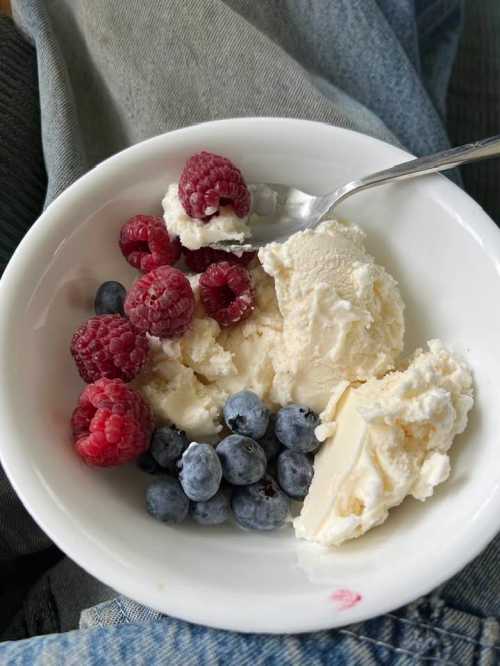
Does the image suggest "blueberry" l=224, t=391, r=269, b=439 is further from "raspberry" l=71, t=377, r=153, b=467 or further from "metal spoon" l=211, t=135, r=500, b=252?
"metal spoon" l=211, t=135, r=500, b=252

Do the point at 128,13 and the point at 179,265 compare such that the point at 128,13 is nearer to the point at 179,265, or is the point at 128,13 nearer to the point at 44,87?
the point at 44,87

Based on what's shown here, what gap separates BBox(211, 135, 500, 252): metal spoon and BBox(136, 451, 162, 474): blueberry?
0.29m

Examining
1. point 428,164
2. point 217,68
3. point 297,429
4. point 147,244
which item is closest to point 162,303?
point 147,244

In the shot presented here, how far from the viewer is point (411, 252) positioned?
40.4 inches

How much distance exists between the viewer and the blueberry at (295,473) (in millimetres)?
927

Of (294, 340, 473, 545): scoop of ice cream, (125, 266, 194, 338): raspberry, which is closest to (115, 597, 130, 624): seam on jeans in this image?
(294, 340, 473, 545): scoop of ice cream

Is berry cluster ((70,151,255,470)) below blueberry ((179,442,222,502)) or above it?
above

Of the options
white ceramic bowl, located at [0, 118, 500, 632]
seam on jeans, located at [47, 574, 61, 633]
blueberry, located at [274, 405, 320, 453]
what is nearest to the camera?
white ceramic bowl, located at [0, 118, 500, 632]

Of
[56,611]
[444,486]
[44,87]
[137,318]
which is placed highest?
[44,87]

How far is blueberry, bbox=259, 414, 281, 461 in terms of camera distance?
3.13ft

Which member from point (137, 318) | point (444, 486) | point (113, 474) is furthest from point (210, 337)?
point (444, 486)

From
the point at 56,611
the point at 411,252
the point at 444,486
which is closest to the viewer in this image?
the point at 444,486

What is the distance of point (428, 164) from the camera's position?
97 centimetres

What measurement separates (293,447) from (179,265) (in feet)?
1.04
